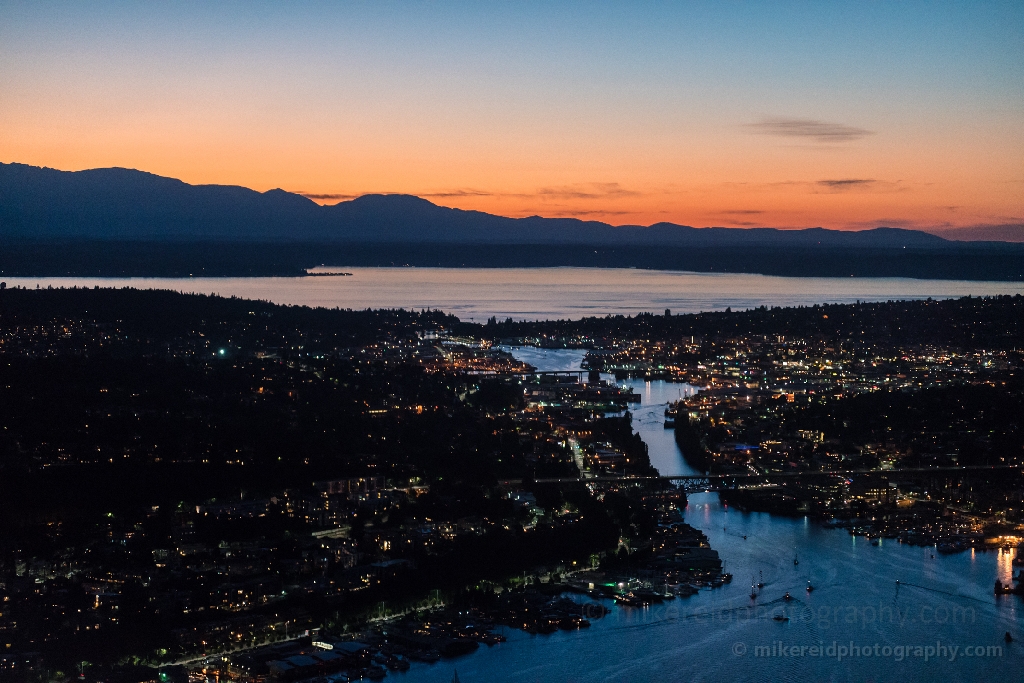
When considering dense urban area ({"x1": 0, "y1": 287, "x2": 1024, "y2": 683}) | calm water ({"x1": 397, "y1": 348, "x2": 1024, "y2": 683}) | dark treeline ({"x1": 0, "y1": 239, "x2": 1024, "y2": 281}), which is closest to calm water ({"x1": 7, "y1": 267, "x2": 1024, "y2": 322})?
dark treeline ({"x1": 0, "y1": 239, "x2": 1024, "y2": 281})

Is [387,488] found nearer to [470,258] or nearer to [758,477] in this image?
[758,477]

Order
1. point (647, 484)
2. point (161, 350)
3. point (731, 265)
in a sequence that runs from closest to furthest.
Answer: point (647, 484) < point (161, 350) < point (731, 265)

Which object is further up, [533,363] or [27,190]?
[27,190]

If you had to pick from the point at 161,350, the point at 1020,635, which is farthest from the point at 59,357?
the point at 1020,635

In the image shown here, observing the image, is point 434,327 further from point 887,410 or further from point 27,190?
point 27,190

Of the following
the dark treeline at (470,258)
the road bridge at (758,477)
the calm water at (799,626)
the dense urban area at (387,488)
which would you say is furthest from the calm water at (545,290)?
the calm water at (799,626)

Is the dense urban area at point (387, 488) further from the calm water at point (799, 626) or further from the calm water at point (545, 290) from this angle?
the calm water at point (545, 290)
